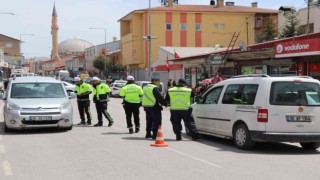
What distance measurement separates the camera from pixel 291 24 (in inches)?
1905

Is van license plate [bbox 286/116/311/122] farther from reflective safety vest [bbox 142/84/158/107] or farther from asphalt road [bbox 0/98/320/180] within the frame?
reflective safety vest [bbox 142/84/158/107]

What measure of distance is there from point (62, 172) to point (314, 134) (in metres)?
5.62

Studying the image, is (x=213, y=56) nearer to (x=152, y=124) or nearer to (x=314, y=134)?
(x=152, y=124)

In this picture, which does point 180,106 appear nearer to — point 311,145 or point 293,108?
point 293,108

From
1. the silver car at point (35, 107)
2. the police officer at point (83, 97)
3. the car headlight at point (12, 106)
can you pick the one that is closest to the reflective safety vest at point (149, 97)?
the silver car at point (35, 107)

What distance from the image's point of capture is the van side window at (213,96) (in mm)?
12663

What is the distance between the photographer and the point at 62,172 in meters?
8.36

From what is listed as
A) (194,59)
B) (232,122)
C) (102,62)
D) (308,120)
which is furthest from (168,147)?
(102,62)

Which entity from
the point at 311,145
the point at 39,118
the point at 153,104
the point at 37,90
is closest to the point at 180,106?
the point at 153,104

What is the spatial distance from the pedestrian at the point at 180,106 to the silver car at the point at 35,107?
3.22 metres

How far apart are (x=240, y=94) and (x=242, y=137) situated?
102 cm

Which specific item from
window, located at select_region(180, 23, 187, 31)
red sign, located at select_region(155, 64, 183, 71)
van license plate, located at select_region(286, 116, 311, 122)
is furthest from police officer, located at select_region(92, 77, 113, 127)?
window, located at select_region(180, 23, 187, 31)

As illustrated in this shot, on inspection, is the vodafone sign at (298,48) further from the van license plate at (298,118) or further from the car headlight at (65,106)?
the car headlight at (65,106)

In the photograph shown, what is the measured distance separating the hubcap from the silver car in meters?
5.22
